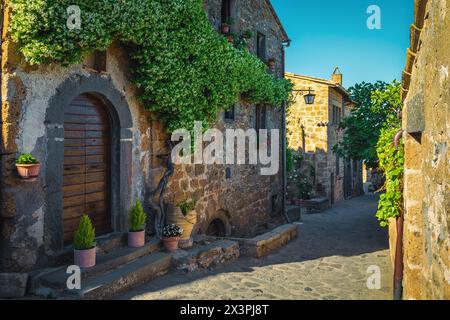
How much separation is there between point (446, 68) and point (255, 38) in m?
8.96

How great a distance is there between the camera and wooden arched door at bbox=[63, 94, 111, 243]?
5.20 m

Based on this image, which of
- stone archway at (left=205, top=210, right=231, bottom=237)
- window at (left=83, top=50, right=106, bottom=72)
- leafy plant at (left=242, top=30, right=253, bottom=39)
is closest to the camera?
window at (left=83, top=50, right=106, bottom=72)

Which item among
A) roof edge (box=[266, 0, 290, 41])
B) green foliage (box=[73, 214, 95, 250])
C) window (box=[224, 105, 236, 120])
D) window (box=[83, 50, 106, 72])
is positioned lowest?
green foliage (box=[73, 214, 95, 250])

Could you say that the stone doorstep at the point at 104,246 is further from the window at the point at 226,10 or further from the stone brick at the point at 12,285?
the window at the point at 226,10

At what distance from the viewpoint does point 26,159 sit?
4219 mm

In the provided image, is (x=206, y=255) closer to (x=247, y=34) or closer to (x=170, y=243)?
(x=170, y=243)

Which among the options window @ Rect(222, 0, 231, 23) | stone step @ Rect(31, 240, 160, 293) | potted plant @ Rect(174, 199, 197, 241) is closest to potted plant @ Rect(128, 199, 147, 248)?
stone step @ Rect(31, 240, 160, 293)

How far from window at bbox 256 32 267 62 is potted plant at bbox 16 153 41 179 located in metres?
8.37

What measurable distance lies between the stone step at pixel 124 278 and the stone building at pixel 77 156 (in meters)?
0.69

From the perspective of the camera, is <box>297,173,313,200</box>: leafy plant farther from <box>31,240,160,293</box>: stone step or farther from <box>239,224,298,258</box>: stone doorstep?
<box>31,240,160,293</box>: stone step

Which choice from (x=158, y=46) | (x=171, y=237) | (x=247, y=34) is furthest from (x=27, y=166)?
(x=247, y=34)

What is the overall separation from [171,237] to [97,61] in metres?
2.99

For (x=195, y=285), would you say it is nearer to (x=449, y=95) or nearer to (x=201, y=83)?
(x=201, y=83)
